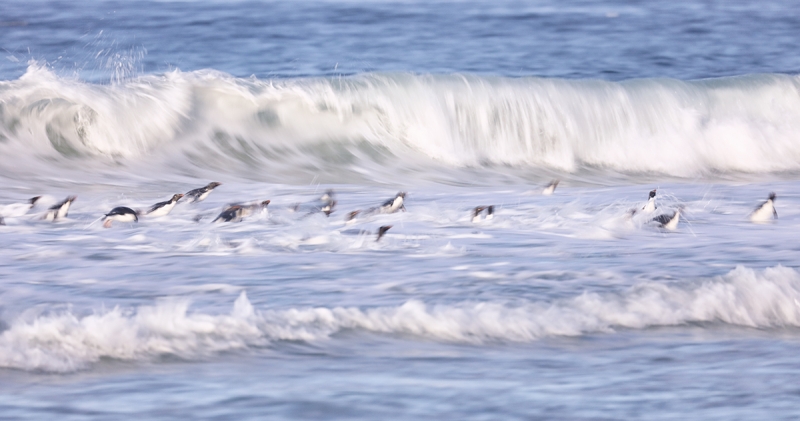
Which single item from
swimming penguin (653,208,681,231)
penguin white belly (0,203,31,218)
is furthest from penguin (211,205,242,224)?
swimming penguin (653,208,681,231)

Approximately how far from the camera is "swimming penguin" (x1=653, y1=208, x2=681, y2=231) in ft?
22.4

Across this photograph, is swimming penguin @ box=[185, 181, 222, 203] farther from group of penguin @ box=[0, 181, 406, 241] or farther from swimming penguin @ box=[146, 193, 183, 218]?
swimming penguin @ box=[146, 193, 183, 218]

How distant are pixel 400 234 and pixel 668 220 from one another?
70.5 inches

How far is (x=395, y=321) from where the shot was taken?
15.1 feet

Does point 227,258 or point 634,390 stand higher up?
point 227,258

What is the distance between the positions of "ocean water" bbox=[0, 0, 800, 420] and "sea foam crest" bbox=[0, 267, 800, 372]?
0.01 metres

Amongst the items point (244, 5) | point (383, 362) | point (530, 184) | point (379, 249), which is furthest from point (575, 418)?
point (244, 5)

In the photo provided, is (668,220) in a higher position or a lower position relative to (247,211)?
lower

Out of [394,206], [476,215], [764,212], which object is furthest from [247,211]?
[764,212]

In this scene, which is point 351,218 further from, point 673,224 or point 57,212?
point 673,224

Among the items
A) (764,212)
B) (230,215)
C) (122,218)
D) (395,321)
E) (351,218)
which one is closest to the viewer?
(395,321)

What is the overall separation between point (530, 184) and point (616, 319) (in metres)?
6.03

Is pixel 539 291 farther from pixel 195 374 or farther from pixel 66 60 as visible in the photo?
pixel 66 60

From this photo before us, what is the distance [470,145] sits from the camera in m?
12.5
